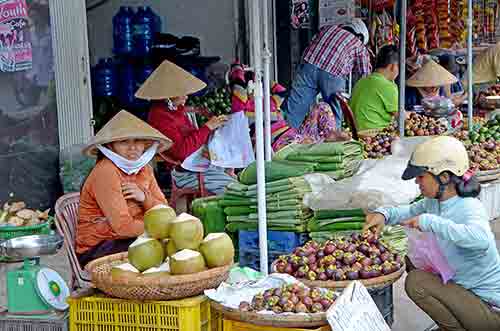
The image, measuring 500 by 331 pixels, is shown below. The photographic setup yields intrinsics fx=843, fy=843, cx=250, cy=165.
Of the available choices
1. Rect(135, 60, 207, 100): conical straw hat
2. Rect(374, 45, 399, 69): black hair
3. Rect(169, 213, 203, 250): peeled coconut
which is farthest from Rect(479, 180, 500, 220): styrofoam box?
Rect(169, 213, 203, 250): peeled coconut

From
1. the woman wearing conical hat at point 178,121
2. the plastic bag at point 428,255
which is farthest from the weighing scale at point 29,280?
the woman wearing conical hat at point 178,121

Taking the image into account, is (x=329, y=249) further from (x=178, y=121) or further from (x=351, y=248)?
(x=178, y=121)

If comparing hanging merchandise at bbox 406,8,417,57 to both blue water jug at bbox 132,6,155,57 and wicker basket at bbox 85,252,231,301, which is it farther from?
wicker basket at bbox 85,252,231,301

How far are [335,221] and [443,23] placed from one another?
21.0 feet

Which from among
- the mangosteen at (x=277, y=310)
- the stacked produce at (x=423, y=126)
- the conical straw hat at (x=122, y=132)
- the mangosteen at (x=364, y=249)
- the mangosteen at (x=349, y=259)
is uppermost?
the conical straw hat at (x=122, y=132)

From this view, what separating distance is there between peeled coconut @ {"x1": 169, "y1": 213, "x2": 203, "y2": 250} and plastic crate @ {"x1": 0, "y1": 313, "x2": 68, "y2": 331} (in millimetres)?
644

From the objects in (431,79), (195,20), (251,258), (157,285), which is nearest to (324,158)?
(251,258)

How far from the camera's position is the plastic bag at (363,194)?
16.1ft

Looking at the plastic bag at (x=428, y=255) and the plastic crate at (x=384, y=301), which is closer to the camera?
the plastic bag at (x=428, y=255)

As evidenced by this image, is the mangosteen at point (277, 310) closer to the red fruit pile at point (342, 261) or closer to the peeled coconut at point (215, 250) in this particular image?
the peeled coconut at point (215, 250)

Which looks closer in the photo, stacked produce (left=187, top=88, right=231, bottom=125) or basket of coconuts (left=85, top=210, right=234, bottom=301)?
basket of coconuts (left=85, top=210, right=234, bottom=301)

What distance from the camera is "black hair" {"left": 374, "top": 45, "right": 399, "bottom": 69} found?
25.3ft

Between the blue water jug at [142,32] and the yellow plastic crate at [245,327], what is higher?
the blue water jug at [142,32]

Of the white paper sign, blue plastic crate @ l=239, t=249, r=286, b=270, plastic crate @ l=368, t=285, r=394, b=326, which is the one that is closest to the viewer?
the white paper sign
